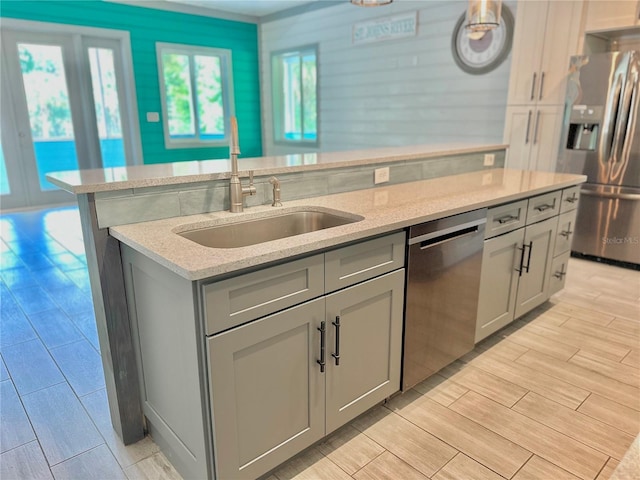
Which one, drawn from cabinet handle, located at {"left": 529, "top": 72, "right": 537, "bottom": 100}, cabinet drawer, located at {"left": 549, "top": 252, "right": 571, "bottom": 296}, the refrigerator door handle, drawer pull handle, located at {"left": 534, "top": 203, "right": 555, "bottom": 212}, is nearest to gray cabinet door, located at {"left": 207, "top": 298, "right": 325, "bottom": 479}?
drawer pull handle, located at {"left": 534, "top": 203, "right": 555, "bottom": 212}

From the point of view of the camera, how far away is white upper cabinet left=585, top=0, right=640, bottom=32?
11.5 ft

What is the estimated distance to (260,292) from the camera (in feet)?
4.44

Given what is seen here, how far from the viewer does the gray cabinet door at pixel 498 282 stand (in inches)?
91.4

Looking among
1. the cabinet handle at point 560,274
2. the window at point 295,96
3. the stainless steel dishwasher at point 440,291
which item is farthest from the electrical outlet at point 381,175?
the window at point 295,96

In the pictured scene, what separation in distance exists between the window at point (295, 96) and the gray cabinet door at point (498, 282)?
15.6 ft

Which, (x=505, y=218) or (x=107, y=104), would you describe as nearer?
(x=505, y=218)

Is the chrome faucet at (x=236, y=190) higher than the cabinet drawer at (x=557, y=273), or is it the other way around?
the chrome faucet at (x=236, y=190)

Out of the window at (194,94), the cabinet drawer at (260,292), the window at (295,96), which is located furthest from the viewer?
the window at (295,96)

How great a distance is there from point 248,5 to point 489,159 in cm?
489

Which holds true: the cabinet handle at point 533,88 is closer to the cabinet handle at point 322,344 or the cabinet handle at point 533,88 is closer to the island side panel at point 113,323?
the cabinet handle at point 322,344

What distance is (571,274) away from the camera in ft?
12.3

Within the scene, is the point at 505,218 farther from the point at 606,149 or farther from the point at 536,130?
the point at 536,130

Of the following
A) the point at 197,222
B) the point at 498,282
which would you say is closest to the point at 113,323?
the point at 197,222

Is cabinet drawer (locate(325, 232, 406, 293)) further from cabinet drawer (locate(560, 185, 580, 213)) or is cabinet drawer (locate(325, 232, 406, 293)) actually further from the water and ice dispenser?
the water and ice dispenser
